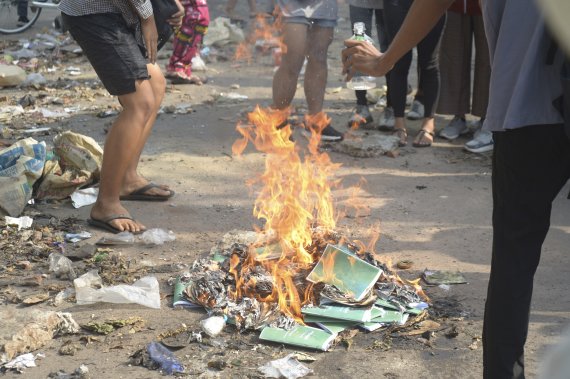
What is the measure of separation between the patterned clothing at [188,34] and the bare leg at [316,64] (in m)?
2.15

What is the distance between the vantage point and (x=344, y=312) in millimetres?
3941

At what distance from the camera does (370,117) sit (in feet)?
25.2

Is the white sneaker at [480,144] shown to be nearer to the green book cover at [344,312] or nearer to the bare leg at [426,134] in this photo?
the bare leg at [426,134]

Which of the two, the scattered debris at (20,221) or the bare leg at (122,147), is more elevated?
the bare leg at (122,147)

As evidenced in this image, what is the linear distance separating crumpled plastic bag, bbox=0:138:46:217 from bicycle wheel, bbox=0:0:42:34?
685 centimetres

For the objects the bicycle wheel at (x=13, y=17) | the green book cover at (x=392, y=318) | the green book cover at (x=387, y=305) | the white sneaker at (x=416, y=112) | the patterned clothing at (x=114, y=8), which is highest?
the patterned clothing at (x=114, y=8)

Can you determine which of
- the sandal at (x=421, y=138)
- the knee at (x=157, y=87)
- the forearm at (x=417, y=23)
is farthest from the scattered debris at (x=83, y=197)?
the forearm at (x=417, y=23)

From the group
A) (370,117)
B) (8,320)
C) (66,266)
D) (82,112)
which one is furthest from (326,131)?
(8,320)

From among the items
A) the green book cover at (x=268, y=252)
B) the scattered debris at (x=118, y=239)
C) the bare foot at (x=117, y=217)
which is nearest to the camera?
the green book cover at (x=268, y=252)

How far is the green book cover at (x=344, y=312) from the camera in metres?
3.90

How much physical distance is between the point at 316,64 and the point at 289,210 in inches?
103

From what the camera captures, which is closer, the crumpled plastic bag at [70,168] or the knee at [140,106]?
the knee at [140,106]

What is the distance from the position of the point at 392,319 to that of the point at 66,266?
183cm

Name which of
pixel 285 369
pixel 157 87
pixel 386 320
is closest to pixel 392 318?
pixel 386 320
